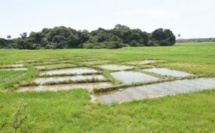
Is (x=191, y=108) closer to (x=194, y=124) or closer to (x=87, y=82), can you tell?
(x=194, y=124)

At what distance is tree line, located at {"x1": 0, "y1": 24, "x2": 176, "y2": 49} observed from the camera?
50397 mm

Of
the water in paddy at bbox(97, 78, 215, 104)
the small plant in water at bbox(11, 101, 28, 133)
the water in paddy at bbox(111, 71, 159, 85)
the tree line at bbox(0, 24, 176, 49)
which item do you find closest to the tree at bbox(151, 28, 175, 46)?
the tree line at bbox(0, 24, 176, 49)

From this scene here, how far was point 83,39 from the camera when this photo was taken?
5284 centimetres

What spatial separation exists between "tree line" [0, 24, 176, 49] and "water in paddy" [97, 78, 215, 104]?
3861 centimetres

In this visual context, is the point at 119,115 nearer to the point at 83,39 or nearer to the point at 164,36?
the point at 83,39

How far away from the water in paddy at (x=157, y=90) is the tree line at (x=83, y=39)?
127 feet

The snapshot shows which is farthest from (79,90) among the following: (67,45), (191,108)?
(67,45)

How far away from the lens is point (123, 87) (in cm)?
923

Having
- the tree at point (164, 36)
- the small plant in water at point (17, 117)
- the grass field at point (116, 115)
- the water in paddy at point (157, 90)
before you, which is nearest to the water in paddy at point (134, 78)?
the water in paddy at point (157, 90)

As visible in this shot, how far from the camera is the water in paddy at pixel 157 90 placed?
25.2 feet

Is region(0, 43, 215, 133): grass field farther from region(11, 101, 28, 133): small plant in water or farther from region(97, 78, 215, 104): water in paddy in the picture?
region(97, 78, 215, 104): water in paddy

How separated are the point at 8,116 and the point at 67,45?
4666 centimetres

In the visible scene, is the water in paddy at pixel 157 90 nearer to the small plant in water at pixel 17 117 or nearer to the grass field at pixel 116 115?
the grass field at pixel 116 115

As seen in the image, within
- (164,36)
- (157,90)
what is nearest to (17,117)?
(157,90)
